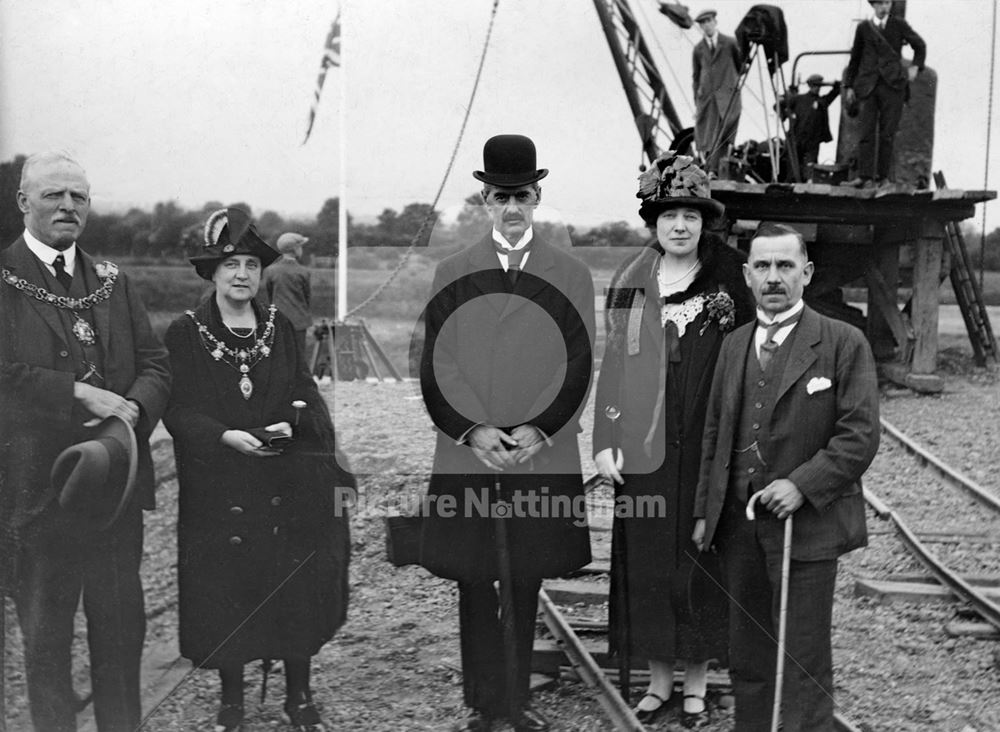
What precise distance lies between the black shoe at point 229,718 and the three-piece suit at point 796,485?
197 cm

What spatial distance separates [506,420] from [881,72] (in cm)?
234

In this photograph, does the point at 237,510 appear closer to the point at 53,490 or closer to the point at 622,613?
the point at 53,490

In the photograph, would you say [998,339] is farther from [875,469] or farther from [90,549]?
[90,549]

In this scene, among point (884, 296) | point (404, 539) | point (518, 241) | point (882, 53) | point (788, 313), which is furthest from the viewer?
point (884, 296)

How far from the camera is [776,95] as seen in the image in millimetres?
4531

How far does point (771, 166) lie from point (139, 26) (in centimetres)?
295

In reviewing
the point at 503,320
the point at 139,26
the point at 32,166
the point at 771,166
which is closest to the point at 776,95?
the point at 771,166

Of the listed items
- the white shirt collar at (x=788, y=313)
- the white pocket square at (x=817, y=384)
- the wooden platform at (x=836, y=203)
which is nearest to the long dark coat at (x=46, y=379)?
the white shirt collar at (x=788, y=313)

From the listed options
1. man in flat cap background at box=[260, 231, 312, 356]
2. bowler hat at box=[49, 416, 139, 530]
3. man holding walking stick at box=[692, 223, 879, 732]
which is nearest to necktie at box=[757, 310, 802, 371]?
man holding walking stick at box=[692, 223, 879, 732]

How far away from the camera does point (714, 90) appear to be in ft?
14.8

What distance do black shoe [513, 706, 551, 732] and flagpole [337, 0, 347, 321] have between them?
6.65ft

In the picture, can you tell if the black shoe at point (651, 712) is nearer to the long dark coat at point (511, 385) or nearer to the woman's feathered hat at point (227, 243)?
the long dark coat at point (511, 385)

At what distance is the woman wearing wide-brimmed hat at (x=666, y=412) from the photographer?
3854 millimetres

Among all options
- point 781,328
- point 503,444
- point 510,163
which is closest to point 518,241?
point 510,163
